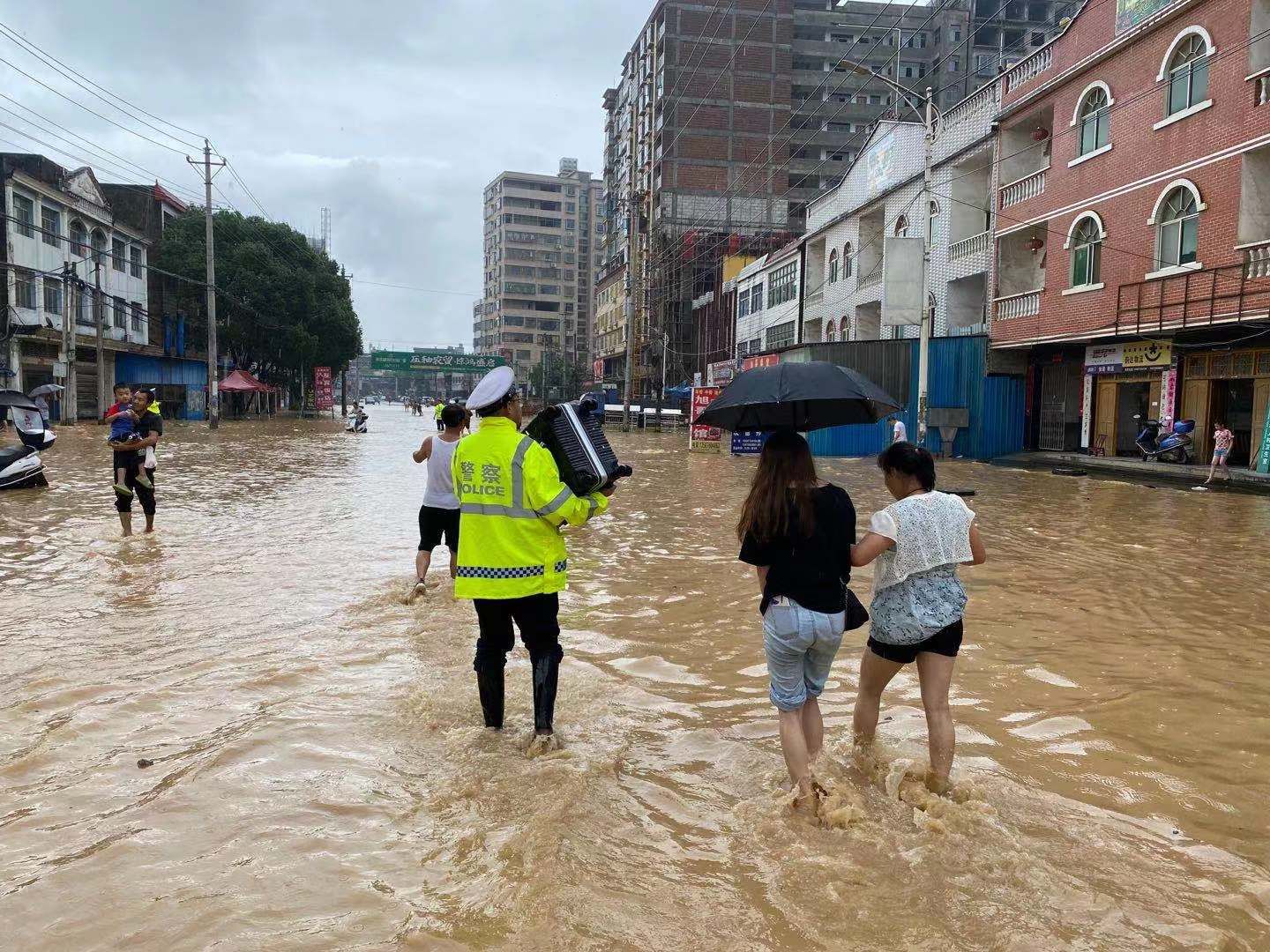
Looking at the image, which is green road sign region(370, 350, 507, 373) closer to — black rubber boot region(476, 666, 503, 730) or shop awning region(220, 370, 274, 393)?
shop awning region(220, 370, 274, 393)

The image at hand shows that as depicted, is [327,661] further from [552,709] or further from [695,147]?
[695,147]

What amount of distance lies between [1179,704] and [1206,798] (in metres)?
1.47

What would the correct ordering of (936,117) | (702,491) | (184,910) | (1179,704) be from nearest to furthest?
(184,910) → (1179,704) → (702,491) → (936,117)

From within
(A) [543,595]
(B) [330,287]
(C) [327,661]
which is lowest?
(C) [327,661]

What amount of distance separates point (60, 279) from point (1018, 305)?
3860 cm

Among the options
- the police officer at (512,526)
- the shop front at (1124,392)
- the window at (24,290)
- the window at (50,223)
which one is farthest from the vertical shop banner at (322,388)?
the police officer at (512,526)

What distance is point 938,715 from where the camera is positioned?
4.20m

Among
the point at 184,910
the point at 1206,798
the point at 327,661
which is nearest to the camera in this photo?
the point at 184,910

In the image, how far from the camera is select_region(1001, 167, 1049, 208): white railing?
86.5 feet

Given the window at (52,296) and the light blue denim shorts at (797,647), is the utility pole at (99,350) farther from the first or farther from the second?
the light blue denim shorts at (797,647)

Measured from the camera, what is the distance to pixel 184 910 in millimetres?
3170

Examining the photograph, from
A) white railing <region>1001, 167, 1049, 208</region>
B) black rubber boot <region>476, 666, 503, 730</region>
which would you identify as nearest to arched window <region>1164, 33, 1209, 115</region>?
white railing <region>1001, 167, 1049, 208</region>

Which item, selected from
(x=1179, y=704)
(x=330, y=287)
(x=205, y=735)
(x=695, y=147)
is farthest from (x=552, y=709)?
(x=695, y=147)

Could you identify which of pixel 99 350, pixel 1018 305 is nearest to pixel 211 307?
pixel 99 350
